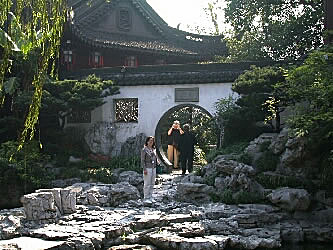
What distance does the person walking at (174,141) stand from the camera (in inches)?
533

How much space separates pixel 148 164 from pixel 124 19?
12.6 metres

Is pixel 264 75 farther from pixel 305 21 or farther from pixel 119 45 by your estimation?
pixel 119 45

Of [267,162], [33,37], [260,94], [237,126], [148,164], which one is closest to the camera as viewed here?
[33,37]

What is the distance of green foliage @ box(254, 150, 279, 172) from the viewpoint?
1112 cm

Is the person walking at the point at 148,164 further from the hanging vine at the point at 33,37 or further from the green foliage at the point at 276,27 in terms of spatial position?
the green foliage at the point at 276,27

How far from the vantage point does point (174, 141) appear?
1447 centimetres

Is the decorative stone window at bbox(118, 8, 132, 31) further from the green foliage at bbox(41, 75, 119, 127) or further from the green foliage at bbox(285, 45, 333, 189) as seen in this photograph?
the green foliage at bbox(285, 45, 333, 189)

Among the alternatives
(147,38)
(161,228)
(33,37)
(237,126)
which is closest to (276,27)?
(147,38)

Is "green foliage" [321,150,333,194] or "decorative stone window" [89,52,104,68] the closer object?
"green foliage" [321,150,333,194]

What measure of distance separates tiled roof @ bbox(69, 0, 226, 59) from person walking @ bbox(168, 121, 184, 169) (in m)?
5.70

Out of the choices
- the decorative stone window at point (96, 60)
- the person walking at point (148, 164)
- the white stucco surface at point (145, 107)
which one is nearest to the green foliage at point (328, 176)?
the person walking at point (148, 164)

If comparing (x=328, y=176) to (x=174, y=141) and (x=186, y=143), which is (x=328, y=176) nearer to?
(x=186, y=143)

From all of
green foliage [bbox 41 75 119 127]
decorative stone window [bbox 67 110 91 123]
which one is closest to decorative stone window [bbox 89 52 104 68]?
decorative stone window [bbox 67 110 91 123]

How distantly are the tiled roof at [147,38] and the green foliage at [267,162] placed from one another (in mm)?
9362
